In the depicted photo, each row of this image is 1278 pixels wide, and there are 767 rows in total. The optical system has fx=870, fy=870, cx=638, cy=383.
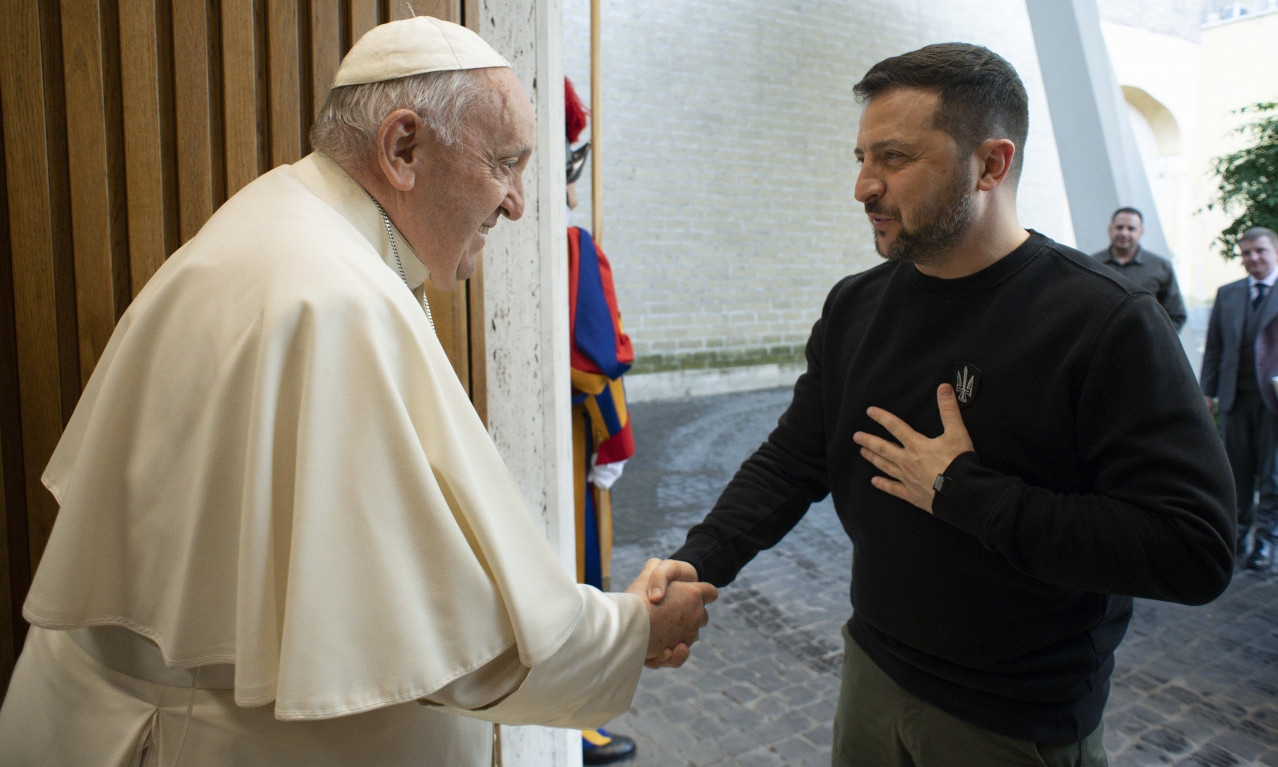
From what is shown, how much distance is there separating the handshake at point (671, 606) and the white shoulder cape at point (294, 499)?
43 centimetres

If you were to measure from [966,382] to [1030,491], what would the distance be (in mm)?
223

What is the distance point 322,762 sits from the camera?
1.26 m

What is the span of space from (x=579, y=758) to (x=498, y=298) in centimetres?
148

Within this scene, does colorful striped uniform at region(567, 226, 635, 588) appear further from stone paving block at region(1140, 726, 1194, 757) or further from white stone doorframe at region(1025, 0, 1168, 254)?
white stone doorframe at region(1025, 0, 1168, 254)

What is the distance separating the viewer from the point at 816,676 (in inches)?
155

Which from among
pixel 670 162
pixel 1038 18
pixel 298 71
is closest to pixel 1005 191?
pixel 298 71

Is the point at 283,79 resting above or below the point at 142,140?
above

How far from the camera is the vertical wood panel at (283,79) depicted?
2.07m

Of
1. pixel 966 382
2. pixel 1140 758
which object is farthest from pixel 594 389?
pixel 1140 758

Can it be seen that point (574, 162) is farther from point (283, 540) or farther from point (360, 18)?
point (283, 540)

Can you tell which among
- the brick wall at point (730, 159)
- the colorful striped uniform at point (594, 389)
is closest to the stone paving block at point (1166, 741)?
the colorful striped uniform at point (594, 389)

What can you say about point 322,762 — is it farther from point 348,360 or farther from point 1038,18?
point 1038,18

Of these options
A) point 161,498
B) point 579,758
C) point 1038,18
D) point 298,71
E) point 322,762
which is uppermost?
point 1038,18

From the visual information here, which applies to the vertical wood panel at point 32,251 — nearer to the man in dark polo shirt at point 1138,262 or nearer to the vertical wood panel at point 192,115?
the vertical wood panel at point 192,115
